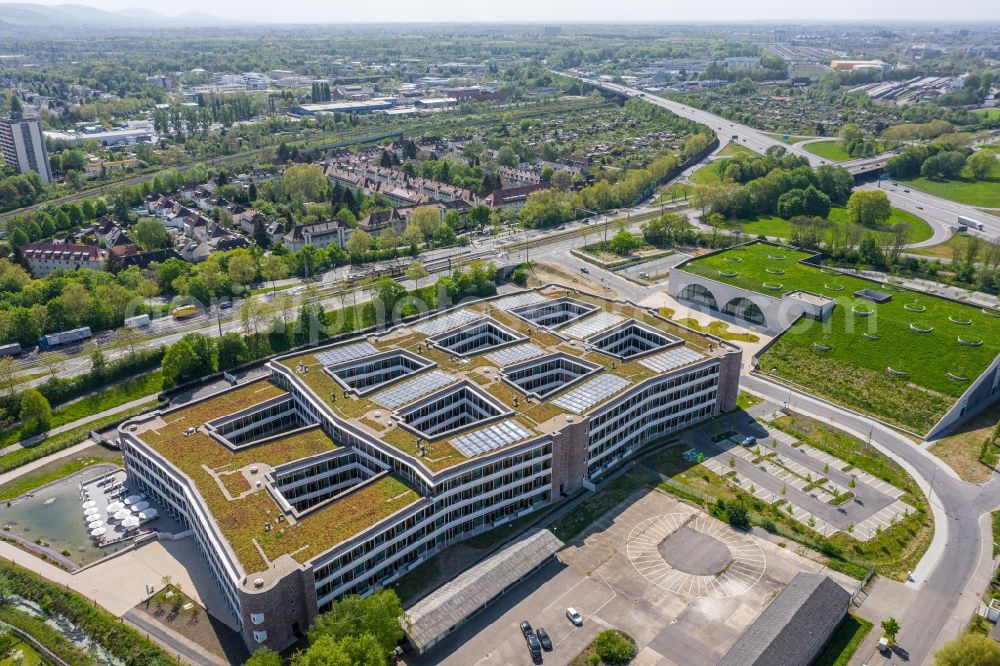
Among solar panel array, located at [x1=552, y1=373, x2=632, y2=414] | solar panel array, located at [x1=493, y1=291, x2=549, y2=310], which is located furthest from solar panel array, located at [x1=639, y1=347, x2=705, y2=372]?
solar panel array, located at [x1=493, y1=291, x2=549, y2=310]

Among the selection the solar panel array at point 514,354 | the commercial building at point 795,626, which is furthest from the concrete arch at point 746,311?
the commercial building at point 795,626

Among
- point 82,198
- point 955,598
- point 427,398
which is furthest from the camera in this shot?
point 82,198

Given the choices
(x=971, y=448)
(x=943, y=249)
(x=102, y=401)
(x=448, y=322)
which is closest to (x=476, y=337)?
(x=448, y=322)

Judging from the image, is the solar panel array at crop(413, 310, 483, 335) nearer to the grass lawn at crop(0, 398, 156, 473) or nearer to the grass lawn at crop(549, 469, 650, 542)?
the grass lawn at crop(549, 469, 650, 542)

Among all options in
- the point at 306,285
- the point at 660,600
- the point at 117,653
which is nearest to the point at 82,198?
the point at 306,285

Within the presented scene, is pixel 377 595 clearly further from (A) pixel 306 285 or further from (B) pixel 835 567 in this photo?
(A) pixel 306 285

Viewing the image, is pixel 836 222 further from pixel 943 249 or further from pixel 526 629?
pixel 526 629

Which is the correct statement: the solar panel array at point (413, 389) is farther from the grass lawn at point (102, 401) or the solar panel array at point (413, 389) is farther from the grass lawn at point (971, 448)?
the grass lawn at point (971, 448)
